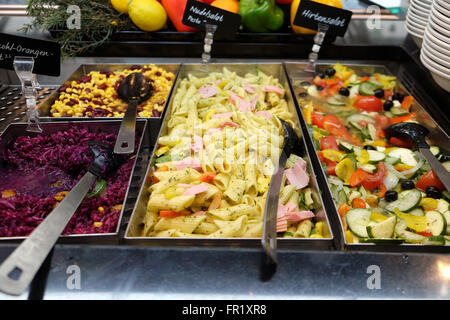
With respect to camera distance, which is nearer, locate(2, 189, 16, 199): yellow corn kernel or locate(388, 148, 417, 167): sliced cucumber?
locate(2, 189, 16, 199): yellow corn kernel

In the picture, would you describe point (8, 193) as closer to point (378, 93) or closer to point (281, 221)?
point (281, 221)

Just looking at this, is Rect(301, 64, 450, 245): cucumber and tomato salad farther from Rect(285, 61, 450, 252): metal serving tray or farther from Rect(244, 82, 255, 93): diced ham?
Rect(244, 82, 255, 93): diced ham

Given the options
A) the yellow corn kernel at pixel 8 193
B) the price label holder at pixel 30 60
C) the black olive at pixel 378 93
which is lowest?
the yellow corn kernel at pixel 8 193

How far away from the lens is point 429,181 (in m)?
1.60

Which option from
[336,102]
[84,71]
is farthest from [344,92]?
[84,71]

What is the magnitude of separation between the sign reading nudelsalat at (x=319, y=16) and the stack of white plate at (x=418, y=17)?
37 centimetres

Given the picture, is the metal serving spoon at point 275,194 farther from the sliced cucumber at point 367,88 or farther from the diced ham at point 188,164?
the sliced cucumber at point 367,88

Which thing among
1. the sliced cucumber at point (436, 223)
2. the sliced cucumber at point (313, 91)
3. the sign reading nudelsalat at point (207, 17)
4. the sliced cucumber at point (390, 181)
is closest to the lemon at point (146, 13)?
the sign reading nudelsalat at point (207, 17)

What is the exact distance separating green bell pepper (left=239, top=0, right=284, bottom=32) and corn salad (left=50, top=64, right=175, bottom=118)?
0.67 metres

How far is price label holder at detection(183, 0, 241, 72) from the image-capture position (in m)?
2.25

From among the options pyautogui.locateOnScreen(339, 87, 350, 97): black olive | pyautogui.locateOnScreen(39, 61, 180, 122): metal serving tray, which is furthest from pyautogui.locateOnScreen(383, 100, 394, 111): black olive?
pyautogui.locateOnScreen(39, 61, 180, 122): metal serving tray

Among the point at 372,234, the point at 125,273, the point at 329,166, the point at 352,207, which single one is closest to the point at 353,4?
the point at 329,166

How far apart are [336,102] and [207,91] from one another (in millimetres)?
884

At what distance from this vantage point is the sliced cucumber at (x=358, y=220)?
52.0 inches
